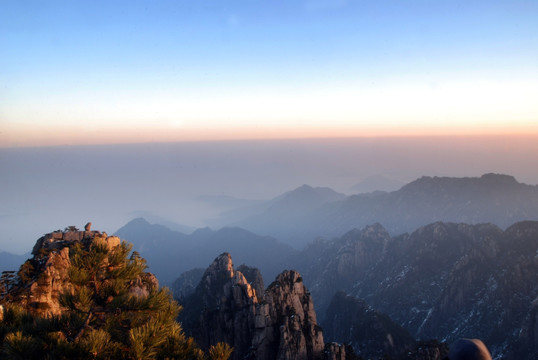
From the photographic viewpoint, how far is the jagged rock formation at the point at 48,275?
14654 mm

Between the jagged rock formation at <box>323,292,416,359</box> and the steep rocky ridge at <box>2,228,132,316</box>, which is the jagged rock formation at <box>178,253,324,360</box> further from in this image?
the jagged rock formation at <box>323,292,416,359</box>

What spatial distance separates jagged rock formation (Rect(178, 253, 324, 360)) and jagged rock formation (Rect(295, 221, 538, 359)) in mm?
65582

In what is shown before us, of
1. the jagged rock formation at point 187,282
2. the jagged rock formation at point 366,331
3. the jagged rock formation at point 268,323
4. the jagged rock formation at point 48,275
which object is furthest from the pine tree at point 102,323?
the jagged rock formation at point 187,282

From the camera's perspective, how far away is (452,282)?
121000mm

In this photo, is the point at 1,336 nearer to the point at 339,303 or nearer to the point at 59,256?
the point at 59,256

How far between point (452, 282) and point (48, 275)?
138105 mm

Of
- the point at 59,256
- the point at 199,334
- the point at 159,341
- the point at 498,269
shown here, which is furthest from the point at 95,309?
the point at 498,269

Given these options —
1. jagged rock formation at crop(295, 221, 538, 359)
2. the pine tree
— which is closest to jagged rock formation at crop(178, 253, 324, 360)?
the pine tree

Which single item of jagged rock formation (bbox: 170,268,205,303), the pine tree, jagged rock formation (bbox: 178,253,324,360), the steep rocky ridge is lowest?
jagged rock formation (bbox: 170,268,205,303)

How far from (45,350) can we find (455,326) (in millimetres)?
131049

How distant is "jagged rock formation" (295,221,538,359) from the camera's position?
9525 centimetres

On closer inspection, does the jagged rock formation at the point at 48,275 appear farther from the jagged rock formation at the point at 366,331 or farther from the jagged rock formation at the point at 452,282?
the jagged rock formation at the point at 452,282

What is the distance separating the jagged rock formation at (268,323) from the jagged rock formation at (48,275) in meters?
28.1

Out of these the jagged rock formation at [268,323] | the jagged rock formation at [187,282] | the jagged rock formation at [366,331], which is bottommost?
the jagged rock formation at [187,282]
